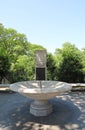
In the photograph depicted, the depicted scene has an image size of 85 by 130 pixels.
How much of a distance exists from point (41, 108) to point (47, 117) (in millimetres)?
185

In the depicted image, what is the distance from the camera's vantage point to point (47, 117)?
2.94m

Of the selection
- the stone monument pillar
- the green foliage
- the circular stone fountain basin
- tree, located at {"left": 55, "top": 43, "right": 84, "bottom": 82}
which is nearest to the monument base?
the circular stone fountain basin

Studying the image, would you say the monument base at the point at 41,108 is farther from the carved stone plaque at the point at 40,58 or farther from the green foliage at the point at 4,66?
the green foliage at the point at 4,66

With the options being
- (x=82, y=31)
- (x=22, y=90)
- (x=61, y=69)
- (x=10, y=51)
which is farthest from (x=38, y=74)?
(x=10, y=51)

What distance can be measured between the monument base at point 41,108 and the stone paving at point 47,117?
78 millimetres

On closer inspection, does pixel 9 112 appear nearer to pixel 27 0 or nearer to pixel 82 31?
pixel 27 0

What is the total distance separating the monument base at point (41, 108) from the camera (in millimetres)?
2998

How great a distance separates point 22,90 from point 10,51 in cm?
1393

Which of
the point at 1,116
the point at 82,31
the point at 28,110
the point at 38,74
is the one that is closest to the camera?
the point at 1,116

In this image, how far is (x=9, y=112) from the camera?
3.23 meters

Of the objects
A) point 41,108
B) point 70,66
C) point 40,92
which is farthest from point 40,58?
point 40,92

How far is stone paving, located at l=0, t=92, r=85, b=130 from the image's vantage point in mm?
2652

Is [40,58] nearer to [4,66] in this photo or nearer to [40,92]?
[4,66]

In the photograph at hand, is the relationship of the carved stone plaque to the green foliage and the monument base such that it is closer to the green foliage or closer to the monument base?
the green foliage
